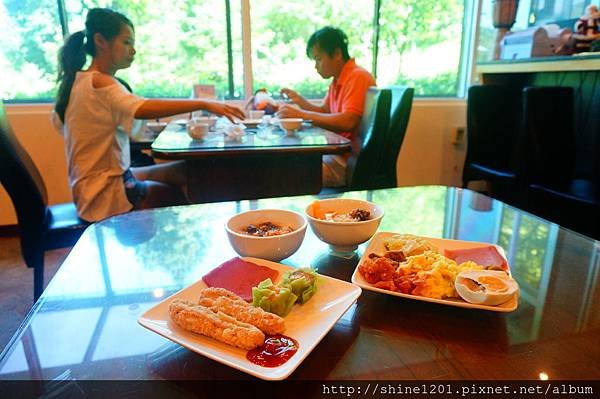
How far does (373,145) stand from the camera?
5.84ft

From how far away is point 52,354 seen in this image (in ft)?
1.62

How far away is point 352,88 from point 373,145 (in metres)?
0.57

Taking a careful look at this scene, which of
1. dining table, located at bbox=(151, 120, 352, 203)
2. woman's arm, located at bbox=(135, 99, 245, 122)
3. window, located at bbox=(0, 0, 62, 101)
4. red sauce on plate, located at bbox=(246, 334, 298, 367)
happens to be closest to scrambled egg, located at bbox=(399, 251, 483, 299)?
red sauce on plate, located at bbox=(246, 334, 298, 367)

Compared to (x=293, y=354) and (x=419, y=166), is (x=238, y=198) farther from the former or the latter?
(x=419, y=166)

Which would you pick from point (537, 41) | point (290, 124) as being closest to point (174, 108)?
point (290, 124)

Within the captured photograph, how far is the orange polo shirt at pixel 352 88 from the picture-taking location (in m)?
2.16

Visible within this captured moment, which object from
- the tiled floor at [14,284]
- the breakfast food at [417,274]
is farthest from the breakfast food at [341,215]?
the tiled floor at [14,284]

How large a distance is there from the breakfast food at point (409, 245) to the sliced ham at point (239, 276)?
236mm

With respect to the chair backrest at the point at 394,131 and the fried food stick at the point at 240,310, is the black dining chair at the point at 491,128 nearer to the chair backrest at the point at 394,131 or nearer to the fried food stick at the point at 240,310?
the chair backrest at the point at 394,131

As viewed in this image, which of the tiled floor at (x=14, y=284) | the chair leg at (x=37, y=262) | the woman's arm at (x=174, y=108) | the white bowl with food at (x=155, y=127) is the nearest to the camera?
the chair leg at (x=37, y=262)

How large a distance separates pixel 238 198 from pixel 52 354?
3.98 ft

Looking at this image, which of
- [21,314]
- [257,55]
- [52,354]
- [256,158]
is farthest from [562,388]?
[257,55]

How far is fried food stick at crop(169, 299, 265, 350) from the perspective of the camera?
0.48 m

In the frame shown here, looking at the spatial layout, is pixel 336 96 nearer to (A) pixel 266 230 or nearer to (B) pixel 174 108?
(B) pixel 174 108
